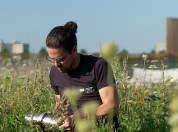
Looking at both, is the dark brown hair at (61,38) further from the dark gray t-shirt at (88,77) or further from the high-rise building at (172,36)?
the high-rise building at (172,36)

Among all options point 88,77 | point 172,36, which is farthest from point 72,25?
point 172,36

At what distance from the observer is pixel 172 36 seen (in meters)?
18.3

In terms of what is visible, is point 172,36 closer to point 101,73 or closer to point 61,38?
point 101,73

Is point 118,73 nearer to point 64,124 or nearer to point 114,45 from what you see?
point 64,124

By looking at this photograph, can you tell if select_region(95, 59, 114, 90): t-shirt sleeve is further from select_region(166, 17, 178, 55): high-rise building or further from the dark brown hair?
select_region(166, 17, 178, 55): high-rise building

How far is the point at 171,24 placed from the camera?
Answer: 1839 centimetres

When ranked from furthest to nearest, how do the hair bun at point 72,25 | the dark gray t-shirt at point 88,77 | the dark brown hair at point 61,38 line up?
the hair bun at point 72,25 → the dark gray t-shirt at point 88,77 → the dark brown hair at point 61,38

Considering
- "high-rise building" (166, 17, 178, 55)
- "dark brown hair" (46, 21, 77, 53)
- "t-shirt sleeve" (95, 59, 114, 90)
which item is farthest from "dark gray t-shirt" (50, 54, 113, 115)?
"high-rise building" (166, 17, 178, 55)

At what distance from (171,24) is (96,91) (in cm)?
1720

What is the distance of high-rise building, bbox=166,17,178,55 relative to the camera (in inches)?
721

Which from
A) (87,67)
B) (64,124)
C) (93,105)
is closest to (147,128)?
(87,67)

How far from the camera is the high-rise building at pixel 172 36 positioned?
18.3 m

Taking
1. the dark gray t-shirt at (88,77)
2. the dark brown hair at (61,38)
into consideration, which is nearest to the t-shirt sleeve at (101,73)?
the dark gray t-shirt at (88,77)

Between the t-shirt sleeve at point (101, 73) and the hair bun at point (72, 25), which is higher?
the hair bun at point (72, 25)
